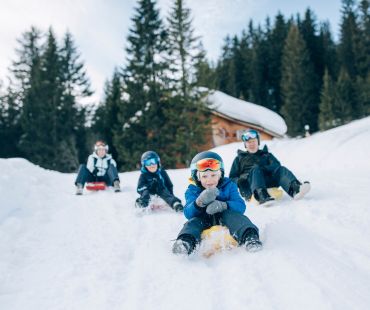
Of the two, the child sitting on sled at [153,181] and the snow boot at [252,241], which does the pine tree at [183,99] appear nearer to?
the child sitting on sled at [153,181]

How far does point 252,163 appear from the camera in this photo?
6.43 meters

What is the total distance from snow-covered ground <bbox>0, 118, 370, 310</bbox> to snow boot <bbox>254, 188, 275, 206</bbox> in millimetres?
218

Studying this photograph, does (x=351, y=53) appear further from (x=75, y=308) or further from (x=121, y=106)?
(x=75, y=308)

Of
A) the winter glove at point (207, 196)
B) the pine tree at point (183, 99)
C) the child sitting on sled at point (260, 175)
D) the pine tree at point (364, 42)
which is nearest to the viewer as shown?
the winter glove at point (207, 196)

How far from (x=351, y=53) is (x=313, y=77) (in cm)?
925

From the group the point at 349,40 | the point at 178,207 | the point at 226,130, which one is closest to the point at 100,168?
the point at 178,207

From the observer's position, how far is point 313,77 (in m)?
43.8

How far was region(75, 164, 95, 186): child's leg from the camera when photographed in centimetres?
827

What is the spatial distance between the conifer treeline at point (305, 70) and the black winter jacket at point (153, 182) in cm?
3366

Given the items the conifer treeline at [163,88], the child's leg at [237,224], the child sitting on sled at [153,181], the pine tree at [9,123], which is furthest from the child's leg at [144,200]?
the pine tree at [9,123]

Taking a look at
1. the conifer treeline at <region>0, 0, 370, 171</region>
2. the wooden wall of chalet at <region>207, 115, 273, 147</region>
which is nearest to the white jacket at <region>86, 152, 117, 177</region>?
the conifer treeline at <region>0, 0, 370, 171</region>

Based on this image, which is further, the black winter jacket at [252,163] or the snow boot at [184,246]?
the black winter jacket at [252,163]

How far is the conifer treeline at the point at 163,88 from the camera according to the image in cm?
2327

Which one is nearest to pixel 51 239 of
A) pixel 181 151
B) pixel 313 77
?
pixel 181 151
